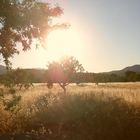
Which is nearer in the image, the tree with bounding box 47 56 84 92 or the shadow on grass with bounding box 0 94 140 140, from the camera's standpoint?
the shadow on grass with bounding box 0 94 140 140

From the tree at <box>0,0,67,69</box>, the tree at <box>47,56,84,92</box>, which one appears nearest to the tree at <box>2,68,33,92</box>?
the tree at <box>0,0,67,69</box>

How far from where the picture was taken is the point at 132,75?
138 meters

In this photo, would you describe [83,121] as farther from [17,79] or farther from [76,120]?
[17,79]

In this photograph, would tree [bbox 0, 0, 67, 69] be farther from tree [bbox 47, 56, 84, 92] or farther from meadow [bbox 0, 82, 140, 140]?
tree [bbox 47, 56, 84, 92]

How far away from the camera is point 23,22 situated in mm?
11602

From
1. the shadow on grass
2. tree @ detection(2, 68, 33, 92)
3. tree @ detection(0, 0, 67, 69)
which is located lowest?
the shadow on grass

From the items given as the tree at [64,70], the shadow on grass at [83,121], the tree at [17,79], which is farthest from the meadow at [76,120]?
the tree at [64,70]

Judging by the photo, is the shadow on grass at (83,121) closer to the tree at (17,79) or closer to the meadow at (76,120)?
the meadow at (76,120)

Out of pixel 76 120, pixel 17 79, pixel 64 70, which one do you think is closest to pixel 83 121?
pixel 76 120

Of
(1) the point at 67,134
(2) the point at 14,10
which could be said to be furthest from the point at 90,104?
(2) the point at 14,10

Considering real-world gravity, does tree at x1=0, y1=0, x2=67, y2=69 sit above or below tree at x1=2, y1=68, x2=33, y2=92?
above

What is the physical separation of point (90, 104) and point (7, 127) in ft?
13.2

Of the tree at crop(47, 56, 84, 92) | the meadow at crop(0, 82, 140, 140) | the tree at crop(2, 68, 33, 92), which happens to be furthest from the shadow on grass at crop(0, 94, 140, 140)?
the tree at crop(47, 56, 84, 92)

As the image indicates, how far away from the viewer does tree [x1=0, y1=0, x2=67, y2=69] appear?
37.3 ft
